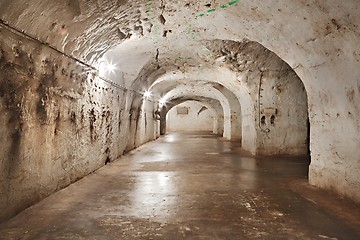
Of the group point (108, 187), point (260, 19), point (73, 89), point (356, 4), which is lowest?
point (108, 187)

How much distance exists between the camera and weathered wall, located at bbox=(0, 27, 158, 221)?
2740mm

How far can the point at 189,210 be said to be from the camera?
9.80ft

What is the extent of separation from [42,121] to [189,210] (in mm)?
2125

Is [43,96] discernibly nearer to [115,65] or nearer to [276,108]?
[115,65]

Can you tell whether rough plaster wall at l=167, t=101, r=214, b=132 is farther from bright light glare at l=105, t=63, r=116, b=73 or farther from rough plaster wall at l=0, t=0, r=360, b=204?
rough plaster wall at l=0, t=0, r=360, b=204

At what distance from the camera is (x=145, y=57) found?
6.77 meters

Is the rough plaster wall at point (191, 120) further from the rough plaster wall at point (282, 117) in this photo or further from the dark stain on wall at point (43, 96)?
the dark stain on wall at point (43, 96)

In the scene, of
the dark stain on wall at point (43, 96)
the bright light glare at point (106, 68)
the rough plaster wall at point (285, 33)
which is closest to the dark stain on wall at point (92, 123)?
the bright light glare at point (106, 68)

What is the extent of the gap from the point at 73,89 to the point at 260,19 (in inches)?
120

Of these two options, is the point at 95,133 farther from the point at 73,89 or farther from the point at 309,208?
the point at 309,208

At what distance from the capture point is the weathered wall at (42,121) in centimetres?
274

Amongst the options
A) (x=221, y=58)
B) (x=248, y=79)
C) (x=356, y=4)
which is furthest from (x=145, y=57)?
(x=356, y=4)

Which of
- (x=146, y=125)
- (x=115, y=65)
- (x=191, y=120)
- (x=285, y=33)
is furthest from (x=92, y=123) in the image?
(x=191, y=120)

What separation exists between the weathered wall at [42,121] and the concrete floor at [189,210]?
259 mm
